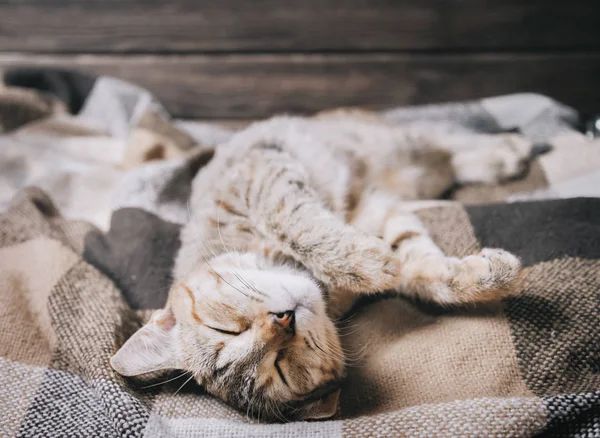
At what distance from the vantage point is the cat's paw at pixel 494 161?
154 centimetres

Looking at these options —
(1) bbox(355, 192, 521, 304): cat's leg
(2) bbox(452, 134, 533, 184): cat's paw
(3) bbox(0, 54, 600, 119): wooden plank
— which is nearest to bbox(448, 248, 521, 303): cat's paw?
(1) bbox(355, 192, 521, 304): cat's leg

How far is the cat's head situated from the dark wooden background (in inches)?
47.4

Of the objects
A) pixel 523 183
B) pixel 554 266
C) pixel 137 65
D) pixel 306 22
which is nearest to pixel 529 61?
pixel 523 183

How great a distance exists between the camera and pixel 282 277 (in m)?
1.06

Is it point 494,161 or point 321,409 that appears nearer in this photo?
point 321,409

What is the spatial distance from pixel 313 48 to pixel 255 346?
1419mm

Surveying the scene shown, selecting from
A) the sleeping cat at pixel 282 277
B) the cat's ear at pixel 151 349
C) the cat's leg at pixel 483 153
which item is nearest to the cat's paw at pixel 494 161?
the cat's leg at pixel 483 153

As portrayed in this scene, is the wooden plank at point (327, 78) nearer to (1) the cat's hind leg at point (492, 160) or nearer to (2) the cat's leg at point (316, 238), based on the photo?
(1) the cat's hind leg at point (492, 160)

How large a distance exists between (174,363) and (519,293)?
0.78m

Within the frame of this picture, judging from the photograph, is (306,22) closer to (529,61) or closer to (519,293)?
(529,61)

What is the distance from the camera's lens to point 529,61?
1899mm

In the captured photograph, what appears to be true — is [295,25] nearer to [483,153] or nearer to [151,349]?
[483,153]

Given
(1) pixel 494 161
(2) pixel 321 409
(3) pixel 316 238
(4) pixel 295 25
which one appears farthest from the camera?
(4) pixel 295 25

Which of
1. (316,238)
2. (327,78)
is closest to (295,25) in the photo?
(327,78)
